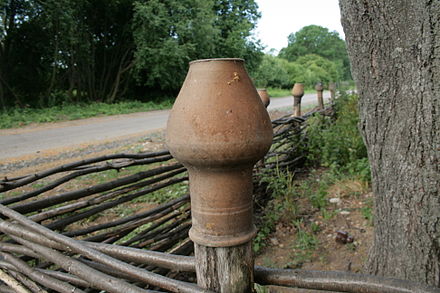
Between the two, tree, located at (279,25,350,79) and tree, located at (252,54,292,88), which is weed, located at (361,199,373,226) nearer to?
tree, located at (252,54,292,88)

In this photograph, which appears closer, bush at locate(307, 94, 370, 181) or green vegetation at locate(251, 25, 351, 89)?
bush at locate(307, 94, 370, 181)

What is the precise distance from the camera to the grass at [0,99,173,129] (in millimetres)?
9564

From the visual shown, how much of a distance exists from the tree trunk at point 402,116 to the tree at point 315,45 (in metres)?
61.6

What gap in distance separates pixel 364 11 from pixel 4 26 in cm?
1385

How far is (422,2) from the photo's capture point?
1201mm

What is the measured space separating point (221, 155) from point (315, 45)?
6684 centimetres

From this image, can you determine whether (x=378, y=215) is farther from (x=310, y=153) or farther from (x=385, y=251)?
(x=310, y=153)

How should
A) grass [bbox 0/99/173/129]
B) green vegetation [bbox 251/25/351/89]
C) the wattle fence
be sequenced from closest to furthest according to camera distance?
the wattle fence
grass [bbox 0/99/173/129]
green vegetation [bbox 251/25/351/89]

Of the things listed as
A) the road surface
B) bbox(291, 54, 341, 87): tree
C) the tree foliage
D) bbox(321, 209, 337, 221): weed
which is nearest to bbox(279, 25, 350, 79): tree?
bbox(291, 54, 341, 87): tree

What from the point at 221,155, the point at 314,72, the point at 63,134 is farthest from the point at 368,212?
the point at 314,72

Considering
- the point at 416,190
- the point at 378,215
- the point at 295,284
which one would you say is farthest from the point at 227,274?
the point at 378,215

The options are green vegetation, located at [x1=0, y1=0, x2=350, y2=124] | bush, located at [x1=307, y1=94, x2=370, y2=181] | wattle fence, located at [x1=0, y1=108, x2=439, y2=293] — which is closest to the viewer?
wattle fence, located at [x1=0, y1=108, x2=439, y2=293]

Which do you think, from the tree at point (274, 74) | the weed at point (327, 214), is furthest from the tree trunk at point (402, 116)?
the tree at point (274, 74)

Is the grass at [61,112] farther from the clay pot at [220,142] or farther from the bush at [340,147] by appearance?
the clay pot at [220,142]
